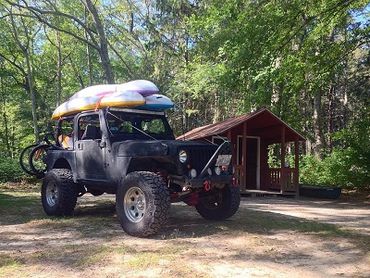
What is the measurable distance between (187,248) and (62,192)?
3410 millimetres

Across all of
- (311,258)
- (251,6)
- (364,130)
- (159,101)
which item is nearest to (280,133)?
(364,130)

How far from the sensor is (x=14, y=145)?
35.8 meters

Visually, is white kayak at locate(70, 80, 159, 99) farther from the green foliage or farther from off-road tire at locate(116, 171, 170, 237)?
the green foliage

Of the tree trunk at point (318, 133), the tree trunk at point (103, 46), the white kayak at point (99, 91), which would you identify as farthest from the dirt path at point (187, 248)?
the tree trunk at point (318, 133)

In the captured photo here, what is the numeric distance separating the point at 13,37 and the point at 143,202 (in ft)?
93.6

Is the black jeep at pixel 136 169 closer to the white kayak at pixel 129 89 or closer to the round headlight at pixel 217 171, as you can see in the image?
the round headlight at pixel 217 171

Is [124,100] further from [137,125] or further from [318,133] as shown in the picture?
[318,133]

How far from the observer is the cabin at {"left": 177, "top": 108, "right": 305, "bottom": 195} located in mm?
15898

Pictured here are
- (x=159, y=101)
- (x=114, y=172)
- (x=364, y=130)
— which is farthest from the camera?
(x=364, y=130)

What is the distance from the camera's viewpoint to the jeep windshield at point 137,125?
26.0 feet

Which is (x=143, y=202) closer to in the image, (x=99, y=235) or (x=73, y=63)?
(x=99, y=235)

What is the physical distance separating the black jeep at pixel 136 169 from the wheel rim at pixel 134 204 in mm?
15

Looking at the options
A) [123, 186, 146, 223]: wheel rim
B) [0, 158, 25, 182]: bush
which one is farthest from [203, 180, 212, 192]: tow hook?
[0, 158, 25, 182]: bush

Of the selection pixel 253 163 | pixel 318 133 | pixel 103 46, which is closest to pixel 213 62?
pixel 103 46
